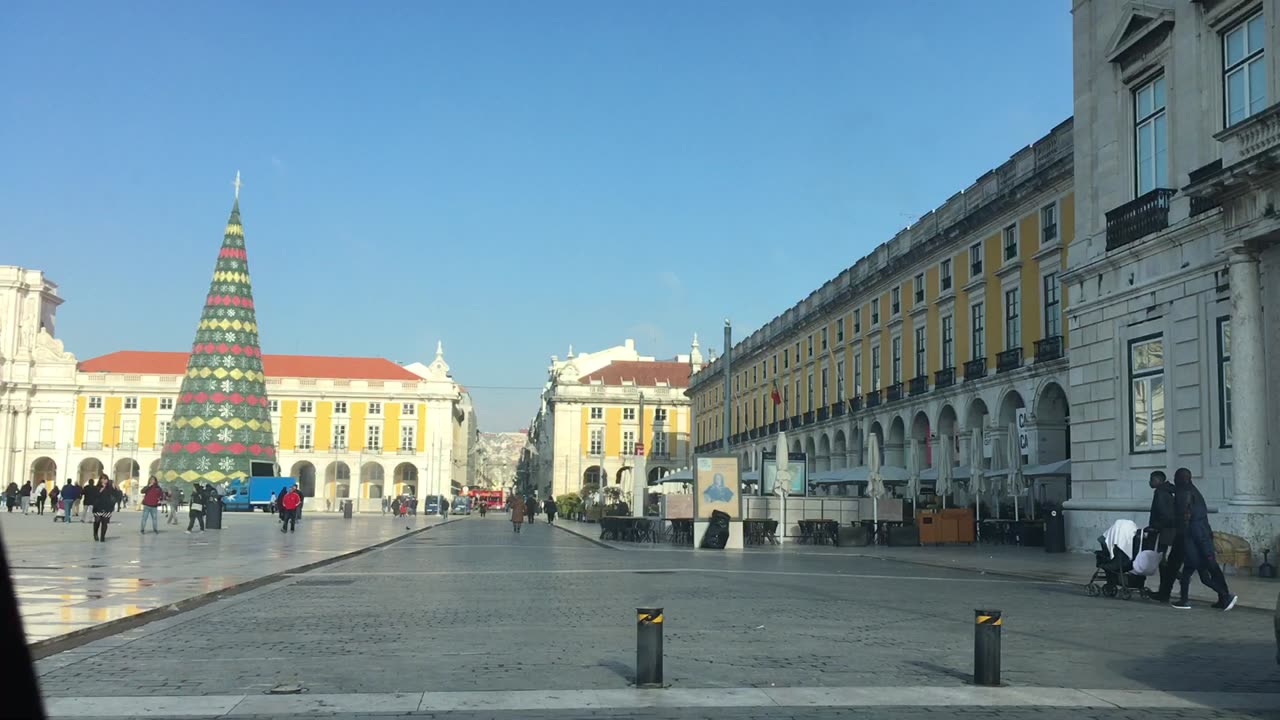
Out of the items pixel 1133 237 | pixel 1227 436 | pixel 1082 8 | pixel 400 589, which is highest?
pixel 1082 8

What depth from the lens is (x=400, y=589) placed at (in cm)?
1608

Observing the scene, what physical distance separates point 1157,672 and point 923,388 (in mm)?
40374

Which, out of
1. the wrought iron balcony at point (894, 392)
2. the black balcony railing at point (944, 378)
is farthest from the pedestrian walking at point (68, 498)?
the wrought iron balcony at point (894, 392)

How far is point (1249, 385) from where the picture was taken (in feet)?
62.3

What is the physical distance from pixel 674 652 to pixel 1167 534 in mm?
8050

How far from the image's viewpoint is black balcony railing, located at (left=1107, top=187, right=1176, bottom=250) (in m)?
22.0

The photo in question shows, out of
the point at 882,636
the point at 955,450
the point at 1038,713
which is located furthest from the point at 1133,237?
the point at 955,450

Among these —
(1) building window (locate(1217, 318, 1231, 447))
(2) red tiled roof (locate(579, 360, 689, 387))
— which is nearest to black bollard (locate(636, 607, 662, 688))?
(1) building window (locate(1217, 318, 1231, 447))

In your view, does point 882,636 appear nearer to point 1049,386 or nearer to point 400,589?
point 400,589

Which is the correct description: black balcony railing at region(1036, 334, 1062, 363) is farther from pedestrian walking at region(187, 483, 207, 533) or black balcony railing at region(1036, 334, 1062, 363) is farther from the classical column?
pedestrian walking at region(187, 483, 207, 533)

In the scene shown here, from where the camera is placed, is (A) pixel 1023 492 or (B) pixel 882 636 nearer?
(B) pixel 882 636

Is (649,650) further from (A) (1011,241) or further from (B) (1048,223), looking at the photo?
(A) (1011,241)

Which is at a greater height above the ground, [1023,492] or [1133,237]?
[1133,237]

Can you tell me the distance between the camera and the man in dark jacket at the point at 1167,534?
14290 millimetres
